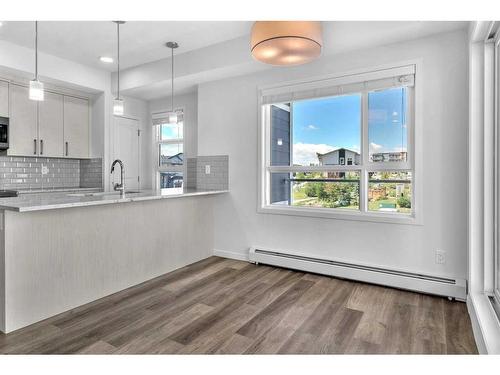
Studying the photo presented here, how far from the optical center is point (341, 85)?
11.0 ft

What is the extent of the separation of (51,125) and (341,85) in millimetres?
3909

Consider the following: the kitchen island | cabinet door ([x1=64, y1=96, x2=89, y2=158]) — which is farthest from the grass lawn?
cabinet door ([x1=64, y1=96, x2=89, y2=158])

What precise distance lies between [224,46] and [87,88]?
2.25 metres

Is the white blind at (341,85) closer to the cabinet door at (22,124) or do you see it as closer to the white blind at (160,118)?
the white blind at (160,118)

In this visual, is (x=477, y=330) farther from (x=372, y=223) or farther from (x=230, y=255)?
(x=230, y=255)

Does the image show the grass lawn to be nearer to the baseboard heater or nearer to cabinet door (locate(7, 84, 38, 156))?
the baseboard heater

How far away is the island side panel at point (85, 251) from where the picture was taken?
2.24m

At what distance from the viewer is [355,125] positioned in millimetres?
3389

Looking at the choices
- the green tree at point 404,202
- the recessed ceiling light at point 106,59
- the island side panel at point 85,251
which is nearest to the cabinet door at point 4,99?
the recessed ceiling light at point 106,59

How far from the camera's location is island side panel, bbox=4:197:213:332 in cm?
224

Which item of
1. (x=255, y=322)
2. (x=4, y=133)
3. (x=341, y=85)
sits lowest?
(x=255, y=322)

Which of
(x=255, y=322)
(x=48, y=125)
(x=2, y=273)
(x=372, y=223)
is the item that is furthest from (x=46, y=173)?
(x=372, y=223)

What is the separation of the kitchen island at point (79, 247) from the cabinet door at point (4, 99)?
182cm
